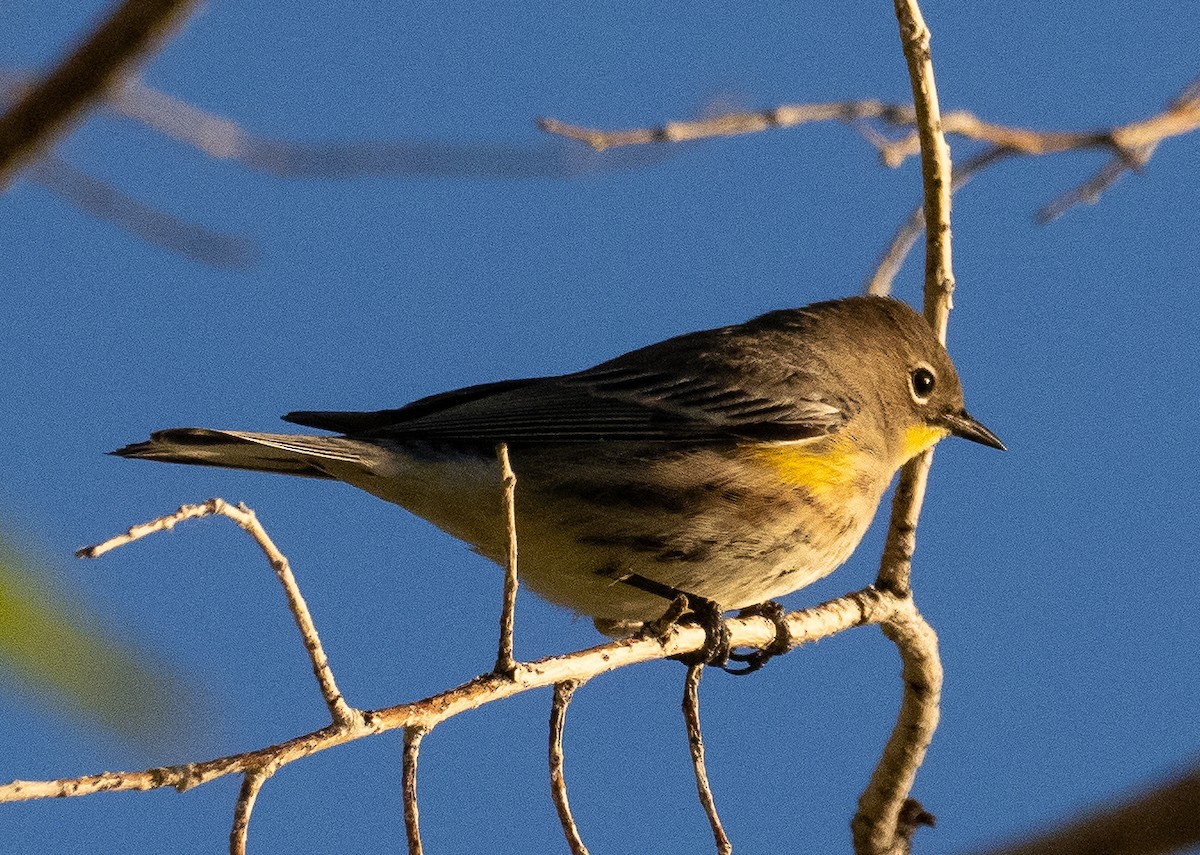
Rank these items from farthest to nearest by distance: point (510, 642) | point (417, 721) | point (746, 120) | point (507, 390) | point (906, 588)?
1. point (507, 390)
2. point (906, 588)
3. point (746, 120)
4. point (510, 642)
5. point (417, 721)

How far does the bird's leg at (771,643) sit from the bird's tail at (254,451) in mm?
1955

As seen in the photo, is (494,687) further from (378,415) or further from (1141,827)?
(378,415)

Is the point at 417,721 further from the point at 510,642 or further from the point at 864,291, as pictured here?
the point at 864,291

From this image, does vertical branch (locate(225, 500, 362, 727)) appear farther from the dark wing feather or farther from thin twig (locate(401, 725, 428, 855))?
the dark wing feather

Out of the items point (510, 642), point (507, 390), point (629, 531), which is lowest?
point (510, 642)

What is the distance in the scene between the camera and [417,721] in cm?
322

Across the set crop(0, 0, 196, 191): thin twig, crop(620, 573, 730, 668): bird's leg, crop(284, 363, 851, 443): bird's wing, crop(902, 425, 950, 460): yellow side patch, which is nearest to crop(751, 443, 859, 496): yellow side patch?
crop(284, 363, 851, 443): bird's wing

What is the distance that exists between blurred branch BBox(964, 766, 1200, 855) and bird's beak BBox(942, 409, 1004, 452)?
19.6ft

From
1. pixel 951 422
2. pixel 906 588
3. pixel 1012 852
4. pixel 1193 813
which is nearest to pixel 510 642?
pixel 1012 852

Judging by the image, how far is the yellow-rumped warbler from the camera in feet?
19.6

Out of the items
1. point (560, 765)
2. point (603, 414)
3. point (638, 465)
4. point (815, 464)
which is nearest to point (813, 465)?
point (815, 464)

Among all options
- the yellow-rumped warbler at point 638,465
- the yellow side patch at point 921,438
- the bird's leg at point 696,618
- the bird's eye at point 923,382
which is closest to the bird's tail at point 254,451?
the yellow-rumped warbler at point 638,465

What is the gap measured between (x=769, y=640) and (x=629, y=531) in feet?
2.54

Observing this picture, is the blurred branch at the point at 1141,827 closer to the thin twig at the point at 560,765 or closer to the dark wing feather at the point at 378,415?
the thin twig at the point at 560,765
